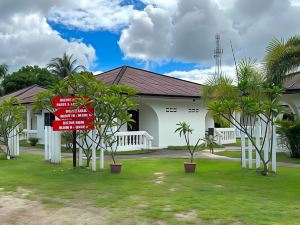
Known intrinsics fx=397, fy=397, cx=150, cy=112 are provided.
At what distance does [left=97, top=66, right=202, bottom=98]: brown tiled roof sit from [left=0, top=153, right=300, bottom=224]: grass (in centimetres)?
875

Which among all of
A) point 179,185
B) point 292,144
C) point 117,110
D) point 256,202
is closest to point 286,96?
point 292,144

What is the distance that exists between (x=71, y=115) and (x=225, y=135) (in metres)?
13.9

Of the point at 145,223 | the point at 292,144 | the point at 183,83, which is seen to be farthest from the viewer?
the point at 183,83

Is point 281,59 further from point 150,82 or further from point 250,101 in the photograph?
point 150,82

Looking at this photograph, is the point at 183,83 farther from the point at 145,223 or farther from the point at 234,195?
the point at 145,223

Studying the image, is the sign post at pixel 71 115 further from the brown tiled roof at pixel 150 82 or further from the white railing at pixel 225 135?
the white railing at pixel 225 135

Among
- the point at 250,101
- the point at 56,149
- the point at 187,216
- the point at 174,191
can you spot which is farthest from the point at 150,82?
the point at 187,216

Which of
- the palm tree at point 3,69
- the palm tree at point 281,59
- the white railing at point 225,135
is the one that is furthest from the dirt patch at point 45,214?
the palm tree at point 3,69

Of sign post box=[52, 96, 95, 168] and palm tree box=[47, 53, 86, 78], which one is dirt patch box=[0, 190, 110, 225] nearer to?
sign post box=[52, 96, 95, 168]

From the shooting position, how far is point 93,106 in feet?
39.3

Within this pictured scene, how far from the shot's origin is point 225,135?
24.2m

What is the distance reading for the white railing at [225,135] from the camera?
2338 cm

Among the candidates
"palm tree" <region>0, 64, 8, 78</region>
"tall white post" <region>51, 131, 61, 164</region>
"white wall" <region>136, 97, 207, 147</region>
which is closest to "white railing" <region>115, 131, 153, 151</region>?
"white wall" <region>136, 97, 207, 147</region>

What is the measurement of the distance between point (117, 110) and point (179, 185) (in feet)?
11.9
